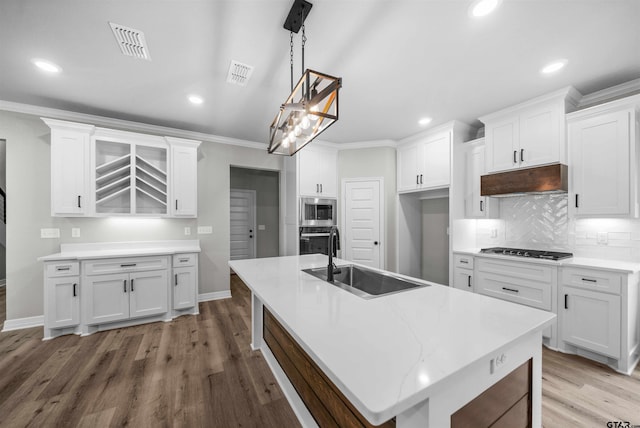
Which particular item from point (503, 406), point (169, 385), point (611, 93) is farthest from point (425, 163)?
point (169, 385)

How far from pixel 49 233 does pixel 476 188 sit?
5.51m

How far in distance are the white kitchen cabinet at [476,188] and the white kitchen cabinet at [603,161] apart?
0.81 meters

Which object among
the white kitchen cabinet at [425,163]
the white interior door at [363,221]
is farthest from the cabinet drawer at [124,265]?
the white kitchen cabinet at [425,163]

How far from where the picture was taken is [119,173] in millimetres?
3416

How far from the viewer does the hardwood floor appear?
1.69 meters

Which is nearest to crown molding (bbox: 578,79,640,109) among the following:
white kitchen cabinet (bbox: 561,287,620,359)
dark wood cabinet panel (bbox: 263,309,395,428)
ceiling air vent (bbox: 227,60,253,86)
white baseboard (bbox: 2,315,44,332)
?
white kitchen cabinet (bbox: 561,287,620,359)

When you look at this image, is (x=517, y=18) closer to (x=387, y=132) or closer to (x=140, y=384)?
(x=387, y=132)

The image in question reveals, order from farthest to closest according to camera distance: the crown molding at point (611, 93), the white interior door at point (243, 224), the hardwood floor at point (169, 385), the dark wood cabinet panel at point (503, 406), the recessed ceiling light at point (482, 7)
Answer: the white interior door at point (243, 224), the crown molding at point (611, 93), the hardwood floor at point (169, 385), the recessed ceiling light at point (482, 7), the dark wood cabinet panel at point (503, 406)

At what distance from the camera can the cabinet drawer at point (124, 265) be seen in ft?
9.47

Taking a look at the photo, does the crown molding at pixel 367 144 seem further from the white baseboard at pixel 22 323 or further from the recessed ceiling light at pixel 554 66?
the white baseboard at pixel 22 323

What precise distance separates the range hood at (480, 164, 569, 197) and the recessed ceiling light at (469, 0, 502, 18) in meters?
1.78

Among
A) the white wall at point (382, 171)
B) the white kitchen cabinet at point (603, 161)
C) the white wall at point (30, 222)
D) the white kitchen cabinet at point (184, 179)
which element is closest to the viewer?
the white kitchen cabinet at point (603, 161)

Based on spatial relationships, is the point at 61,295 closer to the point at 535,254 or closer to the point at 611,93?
the point at 535,254

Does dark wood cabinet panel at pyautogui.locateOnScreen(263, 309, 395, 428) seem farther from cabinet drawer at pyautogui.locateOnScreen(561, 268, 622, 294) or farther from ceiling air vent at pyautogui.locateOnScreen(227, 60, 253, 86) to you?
cabinet drawer at pyautogui.locateOnScreen(561, 268, 622, 294)
